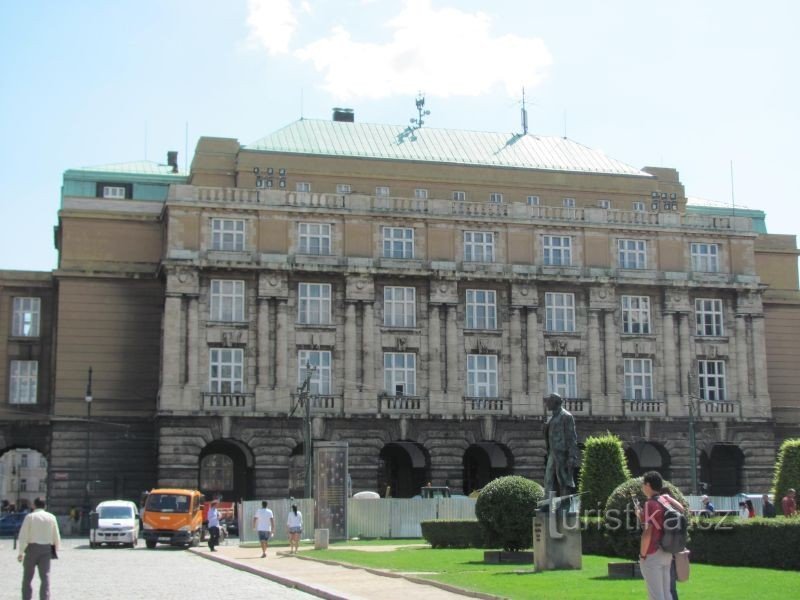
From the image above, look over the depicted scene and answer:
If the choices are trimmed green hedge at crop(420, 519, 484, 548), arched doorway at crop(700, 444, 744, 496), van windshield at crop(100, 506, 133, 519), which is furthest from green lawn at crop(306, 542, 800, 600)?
arched doorway at crop(700, 444, 744, 496)

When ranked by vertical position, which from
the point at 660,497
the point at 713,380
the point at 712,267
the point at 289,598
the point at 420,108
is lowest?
the point at 289,598

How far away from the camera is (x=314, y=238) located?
67.8 meters

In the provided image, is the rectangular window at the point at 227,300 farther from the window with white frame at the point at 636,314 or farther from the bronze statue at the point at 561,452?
the bronze statue at the point at 561,452

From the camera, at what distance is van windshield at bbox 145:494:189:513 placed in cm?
5125

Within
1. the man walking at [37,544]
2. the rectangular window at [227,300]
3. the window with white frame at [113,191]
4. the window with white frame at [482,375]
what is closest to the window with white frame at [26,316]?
the window with white frame at [113,191]

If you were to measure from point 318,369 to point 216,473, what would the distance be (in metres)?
21.3

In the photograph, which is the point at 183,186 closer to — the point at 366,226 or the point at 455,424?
the point at 366,226

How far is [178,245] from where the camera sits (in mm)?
65562

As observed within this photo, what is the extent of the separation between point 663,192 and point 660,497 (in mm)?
63418

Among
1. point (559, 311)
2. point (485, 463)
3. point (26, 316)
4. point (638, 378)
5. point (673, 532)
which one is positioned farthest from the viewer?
point (485, 463)

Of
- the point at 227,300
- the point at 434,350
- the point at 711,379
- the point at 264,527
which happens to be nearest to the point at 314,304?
the point at 227,300

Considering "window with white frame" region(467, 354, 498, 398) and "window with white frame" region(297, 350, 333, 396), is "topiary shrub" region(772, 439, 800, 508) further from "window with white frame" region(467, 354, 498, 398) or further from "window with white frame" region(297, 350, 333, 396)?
"window with white frame" region(297, 350, 333, 396)

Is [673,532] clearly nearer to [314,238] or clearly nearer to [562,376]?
[314,238]

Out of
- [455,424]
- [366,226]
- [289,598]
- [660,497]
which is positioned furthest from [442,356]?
[660,497]
